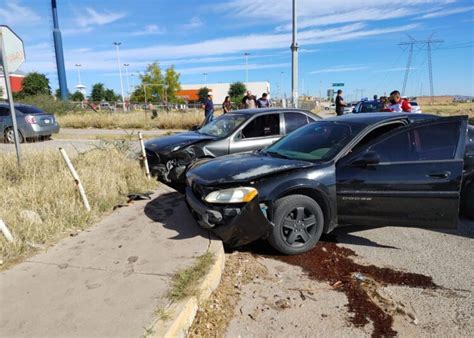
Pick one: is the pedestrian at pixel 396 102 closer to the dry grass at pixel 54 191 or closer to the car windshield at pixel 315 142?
the car windshield at pixel 315 142

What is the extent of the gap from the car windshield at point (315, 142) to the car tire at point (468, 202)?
196 centimetres

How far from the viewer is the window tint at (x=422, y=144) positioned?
425 cm

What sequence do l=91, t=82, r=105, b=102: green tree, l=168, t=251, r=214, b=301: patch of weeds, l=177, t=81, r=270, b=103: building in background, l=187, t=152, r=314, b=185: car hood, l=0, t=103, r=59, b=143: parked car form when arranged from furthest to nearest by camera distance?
l=177, t=81, r=270, b=103: building in background < l=91, t=82, r=105, b=102: green tree < l=0, t=103, r=59, b=143: parked car < l=187, t=152, r=314, b=185: car hood < l=168, t=251, r=214, b=301: patch of weeds

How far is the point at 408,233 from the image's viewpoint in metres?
4.87

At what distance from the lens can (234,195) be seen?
3836mm

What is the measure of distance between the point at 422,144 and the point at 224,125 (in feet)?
13.1

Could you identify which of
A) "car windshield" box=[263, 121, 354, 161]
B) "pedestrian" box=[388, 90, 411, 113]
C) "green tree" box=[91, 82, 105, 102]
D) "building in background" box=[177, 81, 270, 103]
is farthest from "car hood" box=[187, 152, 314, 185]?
"building in background" box=[177, 81, 270, 103]

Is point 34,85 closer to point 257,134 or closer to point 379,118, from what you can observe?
point 257,134

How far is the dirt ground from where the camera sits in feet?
9.36

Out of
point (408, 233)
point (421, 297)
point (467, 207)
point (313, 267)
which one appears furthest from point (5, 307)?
point (467, 207)

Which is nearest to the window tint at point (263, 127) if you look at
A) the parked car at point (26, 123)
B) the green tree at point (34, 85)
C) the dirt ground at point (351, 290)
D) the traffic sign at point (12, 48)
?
the dirt ground at point (351, 290)

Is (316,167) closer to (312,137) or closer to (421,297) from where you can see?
(312,137)

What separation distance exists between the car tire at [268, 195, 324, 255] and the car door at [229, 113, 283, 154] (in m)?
2.89

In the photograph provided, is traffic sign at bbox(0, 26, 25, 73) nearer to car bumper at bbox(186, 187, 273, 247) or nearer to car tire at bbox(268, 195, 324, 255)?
car bumper at bbox(186, 187, 273, 247)
